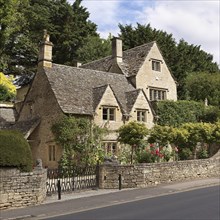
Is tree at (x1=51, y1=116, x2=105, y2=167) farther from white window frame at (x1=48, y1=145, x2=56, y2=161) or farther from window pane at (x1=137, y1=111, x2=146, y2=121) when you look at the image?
window pane at (x1=137, y1=111, x2=146, y2=121)

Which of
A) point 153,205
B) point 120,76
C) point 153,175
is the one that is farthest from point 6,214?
point 120,76

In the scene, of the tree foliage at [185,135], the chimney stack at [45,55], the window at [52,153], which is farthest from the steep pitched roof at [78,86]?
the tree foliage at [185,135]

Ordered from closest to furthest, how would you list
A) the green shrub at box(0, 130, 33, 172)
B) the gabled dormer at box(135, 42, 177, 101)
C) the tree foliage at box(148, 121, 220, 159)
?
the green shrub at box(0, 130, 33, 172) < the tree foliage at box(148, 121, 220, 159) < the gabled dormer at box(135, 42, 177, 101)

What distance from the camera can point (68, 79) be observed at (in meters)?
31.8

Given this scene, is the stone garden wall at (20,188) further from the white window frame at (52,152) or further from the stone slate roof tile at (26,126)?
the stone slate roof tile at (26,126)

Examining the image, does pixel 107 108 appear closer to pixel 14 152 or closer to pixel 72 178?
pixel 72 178

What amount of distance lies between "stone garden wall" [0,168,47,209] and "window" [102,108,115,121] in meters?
14.4

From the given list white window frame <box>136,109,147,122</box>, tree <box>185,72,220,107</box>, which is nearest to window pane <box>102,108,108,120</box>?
white window frame <box>136,109,147,122</box>

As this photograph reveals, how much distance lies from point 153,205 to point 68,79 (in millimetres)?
19292

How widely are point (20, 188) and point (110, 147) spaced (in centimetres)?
1552

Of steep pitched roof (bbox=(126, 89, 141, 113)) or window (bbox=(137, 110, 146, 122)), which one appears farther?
window (bbox=(137, 110, 146, 122))

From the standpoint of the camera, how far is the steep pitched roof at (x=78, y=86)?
29109 mm

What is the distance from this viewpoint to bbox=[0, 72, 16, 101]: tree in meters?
46.6

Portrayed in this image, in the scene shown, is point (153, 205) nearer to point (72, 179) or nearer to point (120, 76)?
point (72, 179)
